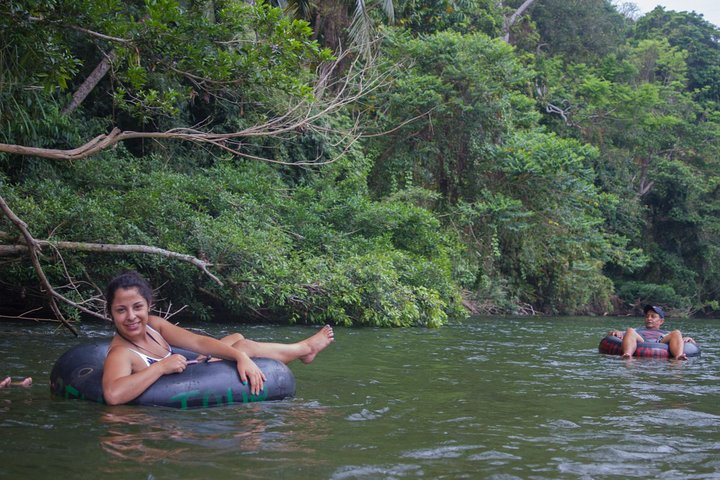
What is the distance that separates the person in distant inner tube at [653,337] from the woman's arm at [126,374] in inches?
256

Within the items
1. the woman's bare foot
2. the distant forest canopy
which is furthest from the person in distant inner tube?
the woman's bare foot

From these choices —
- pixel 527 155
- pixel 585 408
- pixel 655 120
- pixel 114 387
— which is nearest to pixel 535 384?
pixel 585 408

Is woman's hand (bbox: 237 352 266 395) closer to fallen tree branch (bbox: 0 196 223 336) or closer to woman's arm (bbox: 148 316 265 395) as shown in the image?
woman's arm (bbox: 148 316 265 395)

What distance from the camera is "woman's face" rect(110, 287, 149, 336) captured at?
18.0 ft

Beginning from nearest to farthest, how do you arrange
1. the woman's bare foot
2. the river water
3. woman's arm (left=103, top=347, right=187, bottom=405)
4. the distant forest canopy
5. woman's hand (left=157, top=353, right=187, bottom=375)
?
the river water, woman's arm (left=103, top=347, right=187, bottom=405), woman's hand (left=157, top=353, right=187, bottom=375), the woman's bare foot, the distant forest canopy

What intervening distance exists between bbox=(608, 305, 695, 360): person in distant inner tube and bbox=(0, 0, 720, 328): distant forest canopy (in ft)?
14.1

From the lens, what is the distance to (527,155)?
2067cm

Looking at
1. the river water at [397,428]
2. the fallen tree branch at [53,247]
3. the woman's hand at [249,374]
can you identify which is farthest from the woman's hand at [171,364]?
the fallen tree branch at [53,247]

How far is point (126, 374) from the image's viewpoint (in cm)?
541

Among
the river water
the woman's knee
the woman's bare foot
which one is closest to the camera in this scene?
the river water

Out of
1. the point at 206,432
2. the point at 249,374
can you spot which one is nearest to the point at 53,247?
the point at 249,374

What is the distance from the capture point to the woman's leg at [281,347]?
19.9 ft

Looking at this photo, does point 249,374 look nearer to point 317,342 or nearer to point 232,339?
point 232,339

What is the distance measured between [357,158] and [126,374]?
1429 cm
